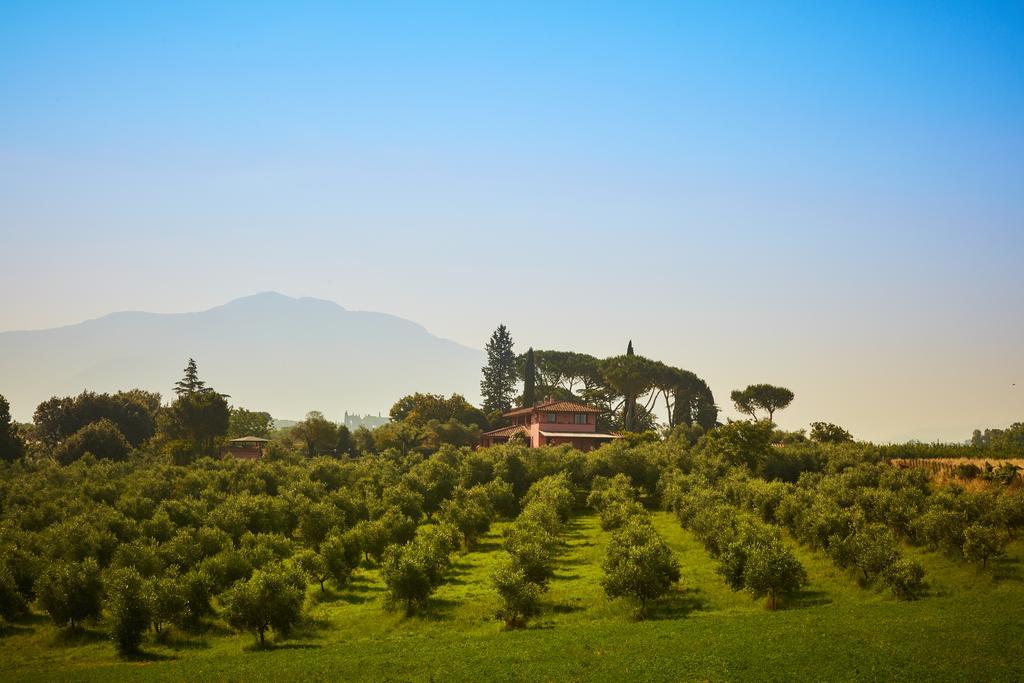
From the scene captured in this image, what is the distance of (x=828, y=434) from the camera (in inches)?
4171

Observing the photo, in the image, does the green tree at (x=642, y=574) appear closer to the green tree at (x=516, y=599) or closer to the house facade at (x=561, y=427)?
the green tree at (x=516, y=599)

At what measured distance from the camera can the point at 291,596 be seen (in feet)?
156

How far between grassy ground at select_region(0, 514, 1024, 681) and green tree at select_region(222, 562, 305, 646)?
52.2 inches

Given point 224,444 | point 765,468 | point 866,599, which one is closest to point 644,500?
point 765,468

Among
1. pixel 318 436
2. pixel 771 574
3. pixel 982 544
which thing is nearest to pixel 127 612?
pixel 771 574

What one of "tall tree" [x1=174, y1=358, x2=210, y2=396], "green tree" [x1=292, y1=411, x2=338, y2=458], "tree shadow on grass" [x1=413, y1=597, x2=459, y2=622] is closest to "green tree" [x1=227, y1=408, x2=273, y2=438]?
"tall tree" [x1=174, y1=358, x2=210, y2=396]

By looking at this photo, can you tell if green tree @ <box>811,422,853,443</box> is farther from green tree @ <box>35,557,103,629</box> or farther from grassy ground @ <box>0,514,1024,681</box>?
green tree @ <box>35,557,103,629</box>

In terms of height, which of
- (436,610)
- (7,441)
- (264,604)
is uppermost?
(7,441)

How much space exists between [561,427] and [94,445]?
7634 centimetres

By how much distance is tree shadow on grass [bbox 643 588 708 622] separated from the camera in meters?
47.9

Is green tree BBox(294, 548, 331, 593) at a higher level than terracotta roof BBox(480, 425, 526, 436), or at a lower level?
lower

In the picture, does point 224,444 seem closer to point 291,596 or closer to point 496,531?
point 496,531

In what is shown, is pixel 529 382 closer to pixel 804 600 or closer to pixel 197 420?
pixel 197 420

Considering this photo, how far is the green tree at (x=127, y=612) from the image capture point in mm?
45844
